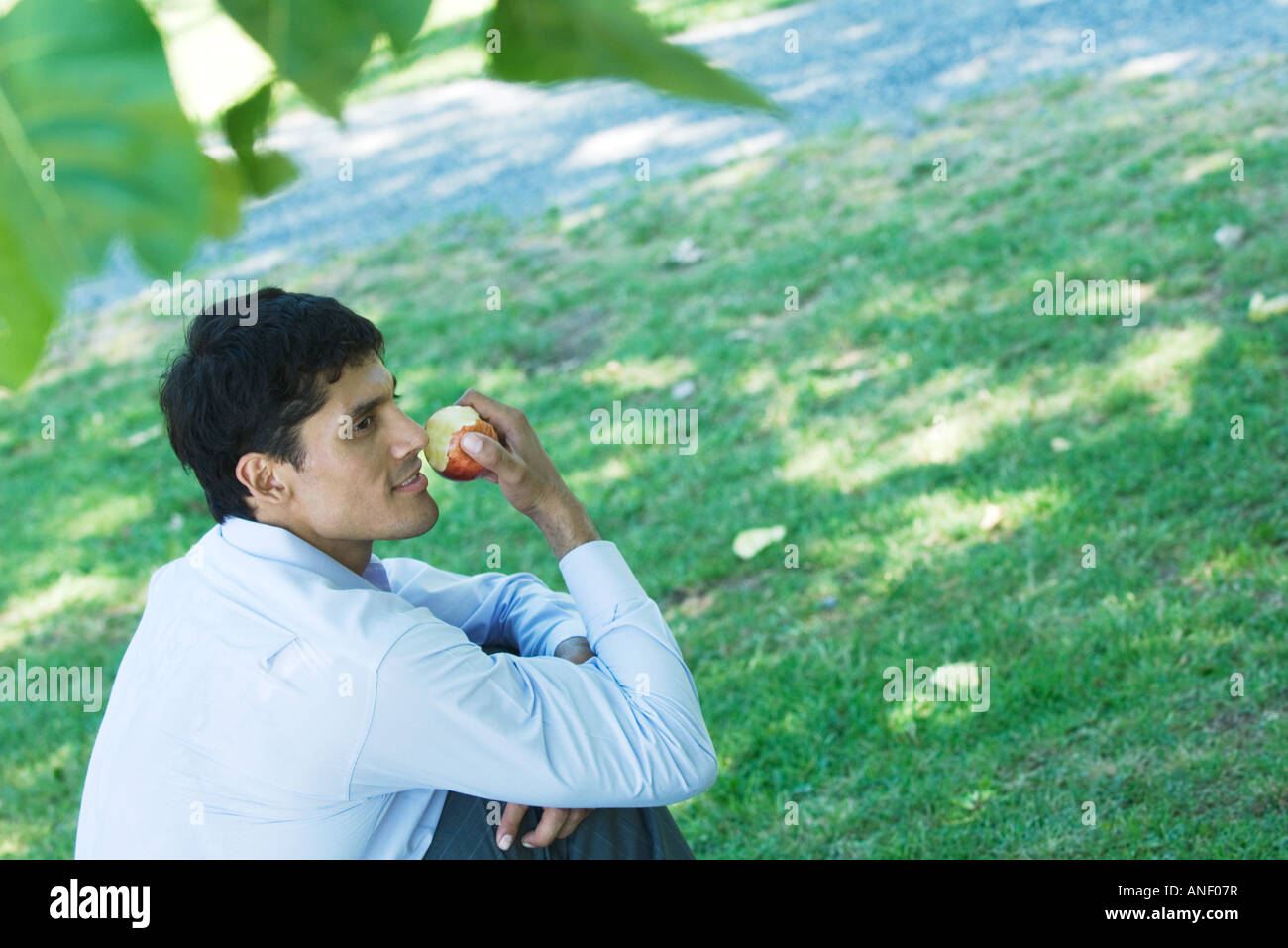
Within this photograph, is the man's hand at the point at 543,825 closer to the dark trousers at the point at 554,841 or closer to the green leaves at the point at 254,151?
the dark trousers at the point at 554,841

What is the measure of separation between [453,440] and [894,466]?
8.06 feet

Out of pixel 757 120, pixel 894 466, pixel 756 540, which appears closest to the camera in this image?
pixel 756 540

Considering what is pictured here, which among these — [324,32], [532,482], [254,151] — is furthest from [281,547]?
[324,32]

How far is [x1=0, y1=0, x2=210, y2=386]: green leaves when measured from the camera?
35 cm

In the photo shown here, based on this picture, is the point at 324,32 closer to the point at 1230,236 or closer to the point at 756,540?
the point at 756,540

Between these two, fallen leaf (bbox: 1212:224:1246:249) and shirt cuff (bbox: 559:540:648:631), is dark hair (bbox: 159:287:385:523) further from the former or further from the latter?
fallen leaf (bbox: 1212:224:1246:249)

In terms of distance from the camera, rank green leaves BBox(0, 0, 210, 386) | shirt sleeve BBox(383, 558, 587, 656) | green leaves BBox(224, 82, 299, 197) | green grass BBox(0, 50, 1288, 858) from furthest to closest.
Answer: green grass BBox(0, 50, 1288, 858), shirt sleeve BBox(383, 558, 587, 656), green leaves BBox(224, 82, 299, 197), green leaves BBox(0, 0, 210, 386)

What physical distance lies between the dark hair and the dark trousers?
0.58m

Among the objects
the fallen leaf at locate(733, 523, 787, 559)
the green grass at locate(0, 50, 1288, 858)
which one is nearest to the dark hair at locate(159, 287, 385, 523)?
the green grass at locate(0, 50, 1288, 858)

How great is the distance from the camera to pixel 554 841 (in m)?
2.19

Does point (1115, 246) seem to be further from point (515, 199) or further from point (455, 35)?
point (455, 35)

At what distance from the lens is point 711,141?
25.9 feet

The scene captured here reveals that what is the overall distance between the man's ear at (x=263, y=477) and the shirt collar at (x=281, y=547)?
0.14ft

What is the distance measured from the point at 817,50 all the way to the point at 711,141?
132 cm
